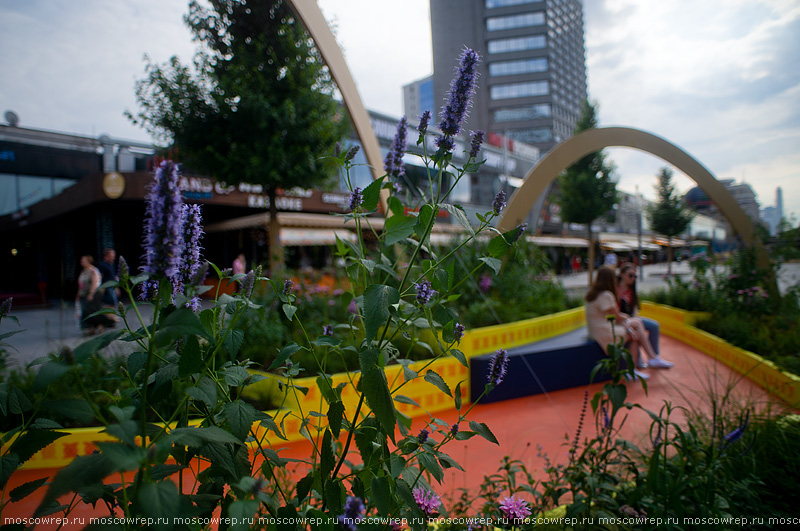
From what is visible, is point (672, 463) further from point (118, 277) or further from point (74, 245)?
point (74, 245)

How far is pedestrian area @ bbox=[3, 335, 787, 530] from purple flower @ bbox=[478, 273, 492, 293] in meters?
1.84

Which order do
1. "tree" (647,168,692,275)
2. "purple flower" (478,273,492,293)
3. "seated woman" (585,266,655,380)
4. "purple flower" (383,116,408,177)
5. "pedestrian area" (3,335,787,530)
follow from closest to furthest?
"purple flower" (383,116,408,177) < "pedestrian area" (3,335,787,530) < "seated woman" (585,266,655,380) < "purple flower" (478,273,492,293) < "tree" (647,168,692,275)

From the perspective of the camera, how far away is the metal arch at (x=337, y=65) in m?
3.84

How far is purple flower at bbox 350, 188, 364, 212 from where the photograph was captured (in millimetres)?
977

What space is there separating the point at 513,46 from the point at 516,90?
3.59 ft

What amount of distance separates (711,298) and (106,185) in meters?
11.6

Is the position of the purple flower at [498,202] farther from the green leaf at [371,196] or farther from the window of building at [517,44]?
the window of building at [517,44]

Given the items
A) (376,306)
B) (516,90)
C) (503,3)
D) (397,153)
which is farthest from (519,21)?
(376,306)

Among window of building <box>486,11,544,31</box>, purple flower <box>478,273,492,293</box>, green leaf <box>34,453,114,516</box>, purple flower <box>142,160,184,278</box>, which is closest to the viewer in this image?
green leaf <box>34,453,114,516</box>

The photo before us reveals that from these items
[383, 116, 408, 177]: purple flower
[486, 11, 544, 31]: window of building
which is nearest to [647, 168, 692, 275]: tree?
[486, 11, 544, 31]: window of building

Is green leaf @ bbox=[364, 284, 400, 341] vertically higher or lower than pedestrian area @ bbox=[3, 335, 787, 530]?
higher

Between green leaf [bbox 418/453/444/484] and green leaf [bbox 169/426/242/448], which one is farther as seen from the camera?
green leaf [bbox 418/453/444/484]

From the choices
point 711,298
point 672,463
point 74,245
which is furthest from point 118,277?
point 74,245

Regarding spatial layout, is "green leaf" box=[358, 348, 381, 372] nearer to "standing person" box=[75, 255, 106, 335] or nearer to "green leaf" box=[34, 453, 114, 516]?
"green leaf" box=[34, 453, 114, 516]
